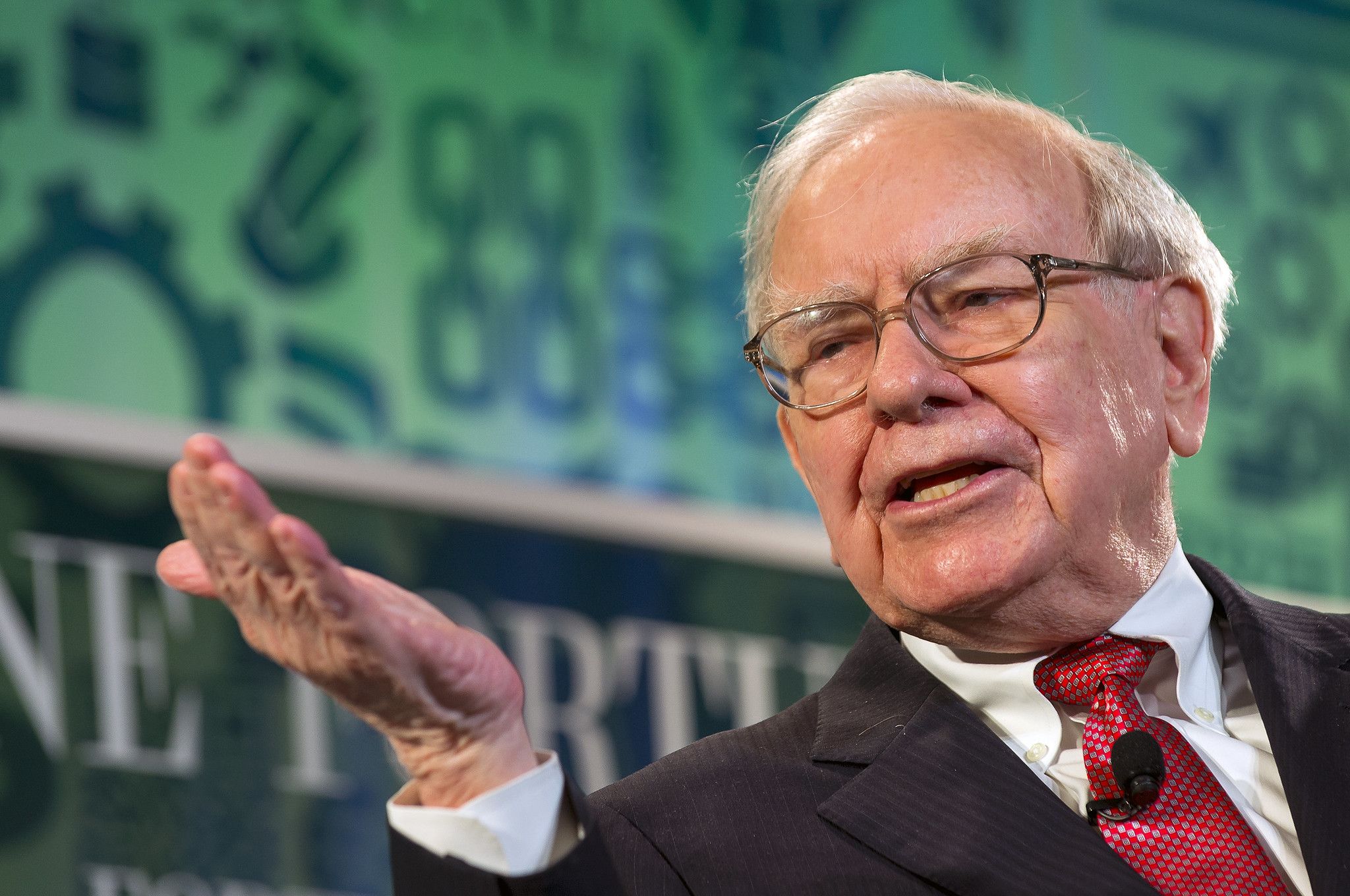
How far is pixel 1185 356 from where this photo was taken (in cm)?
180

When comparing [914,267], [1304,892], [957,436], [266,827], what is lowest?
[266,827]

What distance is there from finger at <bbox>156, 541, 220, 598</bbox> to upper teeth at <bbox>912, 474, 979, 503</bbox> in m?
0.79

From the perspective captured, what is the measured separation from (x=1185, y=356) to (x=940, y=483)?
0.41 meters

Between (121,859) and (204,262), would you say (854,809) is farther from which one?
(204,262)

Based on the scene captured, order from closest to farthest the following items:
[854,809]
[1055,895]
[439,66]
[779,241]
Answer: [1055,895] → [854,809] → [779,241] → [439,66]

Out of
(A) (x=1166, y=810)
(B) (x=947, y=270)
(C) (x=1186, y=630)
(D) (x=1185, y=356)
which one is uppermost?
(B) (x=947, y=270)

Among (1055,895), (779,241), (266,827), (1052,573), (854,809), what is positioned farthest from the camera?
(266,827)

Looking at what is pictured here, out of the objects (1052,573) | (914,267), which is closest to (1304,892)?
(1052,573)

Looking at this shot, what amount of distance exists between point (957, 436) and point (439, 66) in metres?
2.27

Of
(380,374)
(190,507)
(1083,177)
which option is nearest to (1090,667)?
(1083,177)

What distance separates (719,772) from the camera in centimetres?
157

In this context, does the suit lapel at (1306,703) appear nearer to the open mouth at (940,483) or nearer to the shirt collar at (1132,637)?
the shirt collar at (1132,637)

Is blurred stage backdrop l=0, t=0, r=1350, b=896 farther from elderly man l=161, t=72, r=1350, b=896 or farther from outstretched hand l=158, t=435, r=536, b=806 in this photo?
outstretched hand l=158, t=435, r=536, b=806

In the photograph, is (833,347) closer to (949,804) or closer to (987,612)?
(987,612)
